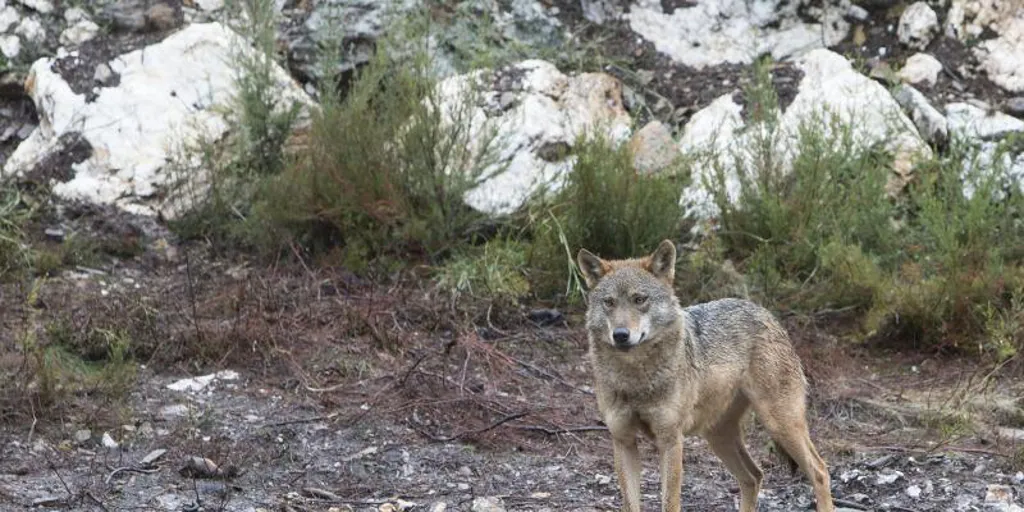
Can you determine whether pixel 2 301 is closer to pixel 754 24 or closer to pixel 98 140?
pixel 98 140

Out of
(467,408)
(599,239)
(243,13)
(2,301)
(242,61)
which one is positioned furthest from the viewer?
(243,13)

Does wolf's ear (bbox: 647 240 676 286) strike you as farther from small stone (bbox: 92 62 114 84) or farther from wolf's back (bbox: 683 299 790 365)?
small stone (bbox: 92 62 114 84)

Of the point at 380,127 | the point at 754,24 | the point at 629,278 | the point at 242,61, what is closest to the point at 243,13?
the point at 242,61

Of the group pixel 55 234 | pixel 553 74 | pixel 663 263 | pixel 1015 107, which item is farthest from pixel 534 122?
pixel 663 263

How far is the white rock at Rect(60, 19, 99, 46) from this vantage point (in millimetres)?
12039

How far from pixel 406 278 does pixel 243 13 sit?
11.9ft

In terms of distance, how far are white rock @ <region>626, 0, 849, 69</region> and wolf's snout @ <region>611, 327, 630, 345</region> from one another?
23.0ft

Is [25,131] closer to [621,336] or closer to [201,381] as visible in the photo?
[201,381]

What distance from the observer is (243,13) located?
1227cm

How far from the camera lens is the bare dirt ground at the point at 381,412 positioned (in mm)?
6746

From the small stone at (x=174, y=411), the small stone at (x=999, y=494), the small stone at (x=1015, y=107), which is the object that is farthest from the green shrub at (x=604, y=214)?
the small stone at (x=999, y=494)

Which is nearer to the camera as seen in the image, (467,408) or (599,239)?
(467,408)

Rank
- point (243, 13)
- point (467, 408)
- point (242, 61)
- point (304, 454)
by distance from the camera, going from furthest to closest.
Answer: point (243, 13) < point (242, 61) < point (467, 408) < point (304, 454)

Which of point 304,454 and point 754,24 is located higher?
point 754,24
